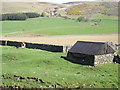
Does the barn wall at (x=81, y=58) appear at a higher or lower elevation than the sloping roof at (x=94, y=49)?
lower

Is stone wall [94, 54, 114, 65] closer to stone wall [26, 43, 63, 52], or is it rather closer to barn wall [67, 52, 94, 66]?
barn wall [67, 52, 94, 66]

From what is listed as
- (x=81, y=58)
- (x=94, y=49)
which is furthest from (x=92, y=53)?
(x=81, y=58)

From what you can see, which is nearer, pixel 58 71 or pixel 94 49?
pixel 58 71

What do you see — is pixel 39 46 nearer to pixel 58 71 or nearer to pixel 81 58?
pixel 81 58

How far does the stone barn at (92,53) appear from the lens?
3444cm

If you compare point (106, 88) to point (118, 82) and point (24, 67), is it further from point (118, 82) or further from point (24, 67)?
point (24, 67)

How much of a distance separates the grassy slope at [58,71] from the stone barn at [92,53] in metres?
1.30

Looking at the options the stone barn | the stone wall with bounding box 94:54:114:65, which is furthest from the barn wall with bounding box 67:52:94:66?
the stone wall with bounding box 94:54:114:65

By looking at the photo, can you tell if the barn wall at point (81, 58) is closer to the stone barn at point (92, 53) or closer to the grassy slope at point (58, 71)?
the stone barn at point (92, 53)

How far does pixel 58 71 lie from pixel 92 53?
542 centimetres

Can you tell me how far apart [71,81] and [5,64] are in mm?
11392

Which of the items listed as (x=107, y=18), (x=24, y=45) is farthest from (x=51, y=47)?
(x=107, y=18)

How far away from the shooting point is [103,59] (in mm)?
35125

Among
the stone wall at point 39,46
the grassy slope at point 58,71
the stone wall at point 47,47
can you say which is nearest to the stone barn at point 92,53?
the grassy slope at point 58,71
